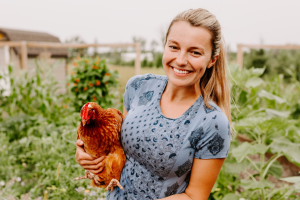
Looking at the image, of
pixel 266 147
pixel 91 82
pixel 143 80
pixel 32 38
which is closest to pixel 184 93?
pixel 143 80

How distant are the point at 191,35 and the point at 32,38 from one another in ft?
41.0

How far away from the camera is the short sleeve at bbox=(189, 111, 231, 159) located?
97cm

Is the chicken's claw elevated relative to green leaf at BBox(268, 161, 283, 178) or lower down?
elevated

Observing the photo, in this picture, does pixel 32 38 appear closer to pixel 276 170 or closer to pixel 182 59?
pixel 276 170

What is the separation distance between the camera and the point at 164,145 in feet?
3.33

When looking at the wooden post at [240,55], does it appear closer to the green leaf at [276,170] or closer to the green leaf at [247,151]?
the green leaf at [276,170]

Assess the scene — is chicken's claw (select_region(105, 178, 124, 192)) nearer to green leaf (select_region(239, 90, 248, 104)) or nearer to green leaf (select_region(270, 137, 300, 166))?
green leaf (select_region(270, 137, 300, 166))

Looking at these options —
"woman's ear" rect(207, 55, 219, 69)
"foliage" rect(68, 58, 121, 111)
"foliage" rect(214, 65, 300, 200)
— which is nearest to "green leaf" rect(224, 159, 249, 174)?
"foliage" rect(214, 65, 300, 200)

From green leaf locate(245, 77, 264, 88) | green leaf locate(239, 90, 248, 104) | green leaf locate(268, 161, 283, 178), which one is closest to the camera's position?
green leaf locate(268, 161, 283, 178)

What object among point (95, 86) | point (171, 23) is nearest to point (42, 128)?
point (95, 86)

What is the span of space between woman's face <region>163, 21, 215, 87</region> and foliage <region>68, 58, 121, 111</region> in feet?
8.60

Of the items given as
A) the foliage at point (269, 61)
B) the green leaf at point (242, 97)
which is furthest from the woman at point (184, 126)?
the foliage at point (269, 61)

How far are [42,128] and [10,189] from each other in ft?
3.35

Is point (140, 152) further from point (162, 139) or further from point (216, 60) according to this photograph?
point (216, 60)
